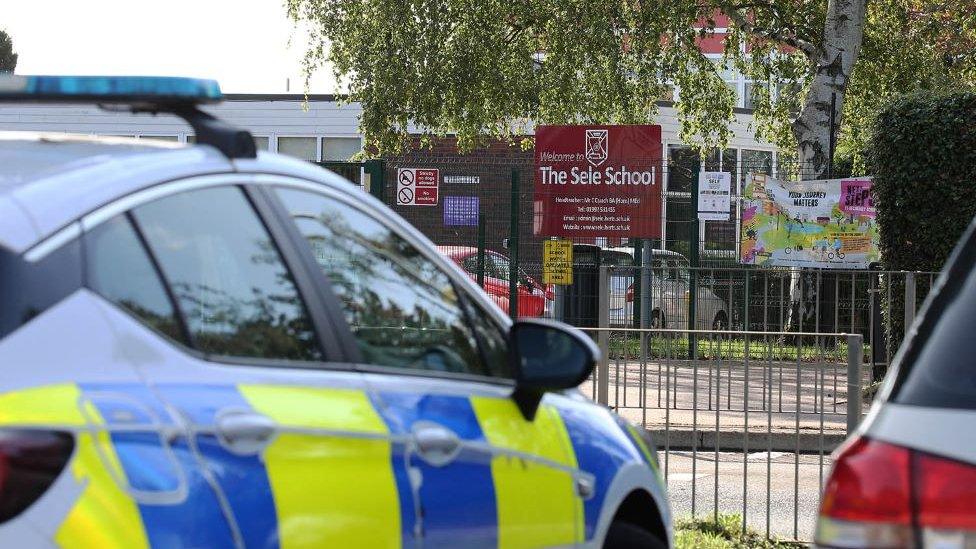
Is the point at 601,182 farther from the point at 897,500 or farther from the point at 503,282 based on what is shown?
the point at 897,500

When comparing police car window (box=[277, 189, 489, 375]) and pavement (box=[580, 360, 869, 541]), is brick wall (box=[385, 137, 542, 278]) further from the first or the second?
police car window (box=[277, 189, 489, 375])

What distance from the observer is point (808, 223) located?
17906mm

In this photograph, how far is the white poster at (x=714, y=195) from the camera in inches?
697

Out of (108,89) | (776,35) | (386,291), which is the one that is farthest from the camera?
(776,35)

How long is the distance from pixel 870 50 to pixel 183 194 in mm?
23652

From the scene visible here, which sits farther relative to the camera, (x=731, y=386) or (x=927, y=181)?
(x=927, y=181)

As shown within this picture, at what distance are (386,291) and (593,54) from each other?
19.5 meters

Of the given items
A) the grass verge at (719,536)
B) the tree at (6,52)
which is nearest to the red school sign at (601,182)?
the grass verge at (719,536)

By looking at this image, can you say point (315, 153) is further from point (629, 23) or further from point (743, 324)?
point (743, 324)

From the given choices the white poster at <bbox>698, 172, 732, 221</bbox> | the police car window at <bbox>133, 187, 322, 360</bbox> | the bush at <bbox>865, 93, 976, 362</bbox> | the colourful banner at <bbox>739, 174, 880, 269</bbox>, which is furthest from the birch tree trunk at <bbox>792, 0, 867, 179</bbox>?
the police car window at <bbox>133, 187, 322, 360</bbox>

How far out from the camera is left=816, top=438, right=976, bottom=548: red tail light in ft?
8.56

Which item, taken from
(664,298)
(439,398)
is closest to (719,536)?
(439,398)

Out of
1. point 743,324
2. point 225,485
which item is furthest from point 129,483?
point 743,324

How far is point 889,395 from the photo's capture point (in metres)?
2.83
